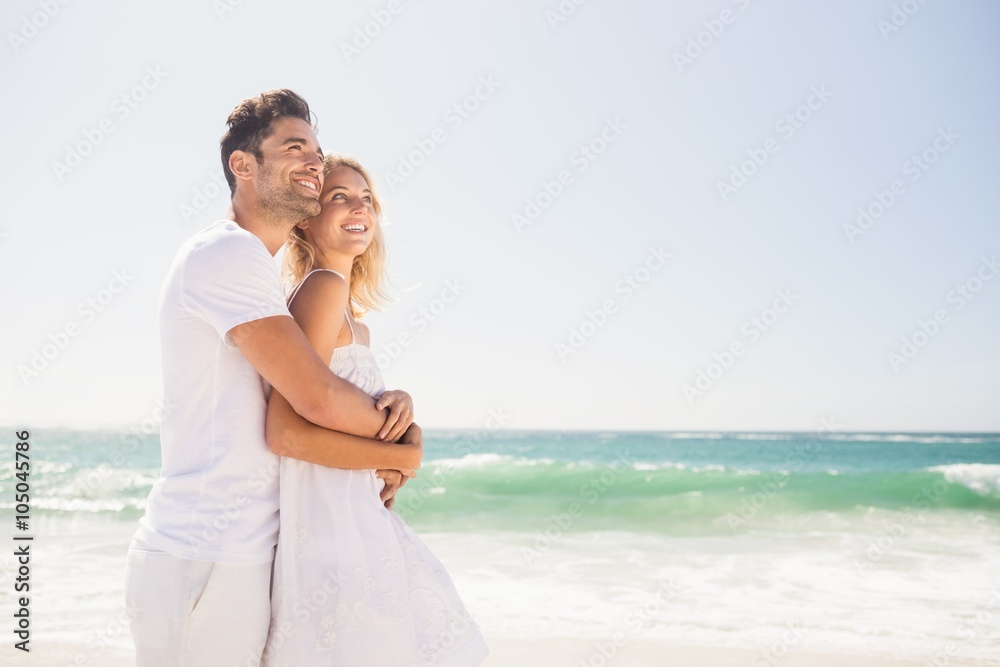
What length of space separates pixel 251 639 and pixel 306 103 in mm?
1553

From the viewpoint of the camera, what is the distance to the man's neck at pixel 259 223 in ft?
7.36

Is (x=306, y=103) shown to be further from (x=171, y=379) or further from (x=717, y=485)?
(x=717, y=485)

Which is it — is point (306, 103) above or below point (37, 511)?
above

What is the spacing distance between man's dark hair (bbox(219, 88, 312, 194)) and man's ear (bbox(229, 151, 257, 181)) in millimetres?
14

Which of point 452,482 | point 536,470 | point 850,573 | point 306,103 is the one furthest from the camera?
point 536,470

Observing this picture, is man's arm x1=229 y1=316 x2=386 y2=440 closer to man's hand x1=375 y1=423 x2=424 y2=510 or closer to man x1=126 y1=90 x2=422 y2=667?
man x1=126 y1=90 x2=422 y2=667

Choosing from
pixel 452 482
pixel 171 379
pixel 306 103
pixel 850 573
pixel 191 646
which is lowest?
pixel 452 482

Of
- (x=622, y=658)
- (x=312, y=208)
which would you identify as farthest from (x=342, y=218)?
(x=622, y=658)

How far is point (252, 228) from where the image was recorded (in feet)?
7.34

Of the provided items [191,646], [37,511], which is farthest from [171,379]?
[37,511]

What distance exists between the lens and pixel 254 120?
7.51 feet

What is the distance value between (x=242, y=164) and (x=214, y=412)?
2.52 ft

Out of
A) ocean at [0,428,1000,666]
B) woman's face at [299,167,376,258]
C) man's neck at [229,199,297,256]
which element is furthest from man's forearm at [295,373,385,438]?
ocean at [0,428,1000,666]

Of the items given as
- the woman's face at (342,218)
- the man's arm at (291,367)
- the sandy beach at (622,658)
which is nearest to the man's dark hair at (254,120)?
the woman's face at (342,218)
